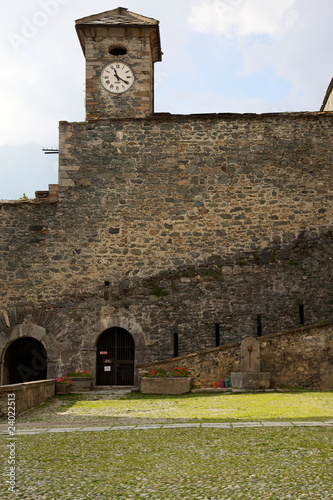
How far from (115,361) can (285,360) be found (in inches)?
198

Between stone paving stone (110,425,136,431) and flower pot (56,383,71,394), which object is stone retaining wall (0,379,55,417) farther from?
stone paving stone (110,425,136,431)

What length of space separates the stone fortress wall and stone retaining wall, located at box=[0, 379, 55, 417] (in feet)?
11.5

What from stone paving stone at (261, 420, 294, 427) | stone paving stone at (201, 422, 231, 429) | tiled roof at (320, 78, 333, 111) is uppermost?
tiled roof at (320, 78, 333, 111)

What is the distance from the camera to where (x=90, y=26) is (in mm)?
17734

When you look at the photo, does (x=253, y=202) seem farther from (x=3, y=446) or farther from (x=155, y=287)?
(x=3, y=446)

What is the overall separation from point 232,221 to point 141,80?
5.26 metres

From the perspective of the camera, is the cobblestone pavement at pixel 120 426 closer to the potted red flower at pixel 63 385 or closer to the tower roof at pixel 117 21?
the potted red flower at pixel 63 385

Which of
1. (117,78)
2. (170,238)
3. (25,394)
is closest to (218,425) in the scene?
(25,394)

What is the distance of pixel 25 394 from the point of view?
34.5ft

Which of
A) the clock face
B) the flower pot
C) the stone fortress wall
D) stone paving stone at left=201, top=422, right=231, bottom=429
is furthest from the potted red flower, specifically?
the clock face

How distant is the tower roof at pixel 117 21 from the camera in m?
17.7

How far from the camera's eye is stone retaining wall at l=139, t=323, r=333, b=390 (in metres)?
13.4

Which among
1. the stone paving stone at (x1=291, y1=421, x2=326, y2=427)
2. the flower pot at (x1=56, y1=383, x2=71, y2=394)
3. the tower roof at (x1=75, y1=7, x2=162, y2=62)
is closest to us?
the stone paving stone at (x1=291, y1=421, x2=326, y2=427)

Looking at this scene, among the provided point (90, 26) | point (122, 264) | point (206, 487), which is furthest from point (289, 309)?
point (206, 487)
